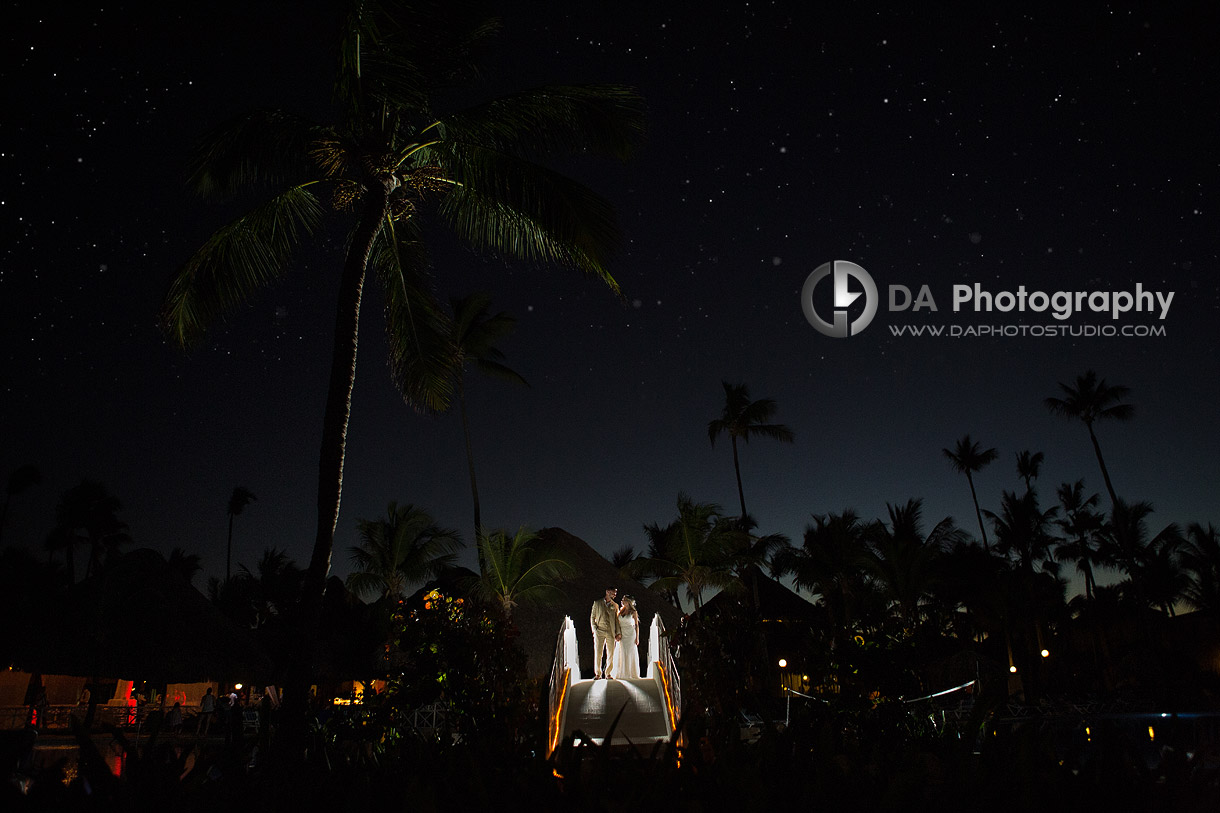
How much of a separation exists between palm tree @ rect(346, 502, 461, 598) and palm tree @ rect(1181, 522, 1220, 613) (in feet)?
121

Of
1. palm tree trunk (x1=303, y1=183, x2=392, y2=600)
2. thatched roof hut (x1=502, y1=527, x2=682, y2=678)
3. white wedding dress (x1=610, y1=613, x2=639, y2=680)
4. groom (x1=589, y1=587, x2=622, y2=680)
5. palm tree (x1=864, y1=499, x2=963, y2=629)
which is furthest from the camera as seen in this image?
palm tree (x1=864, y1=499, x2=963, y2=629)

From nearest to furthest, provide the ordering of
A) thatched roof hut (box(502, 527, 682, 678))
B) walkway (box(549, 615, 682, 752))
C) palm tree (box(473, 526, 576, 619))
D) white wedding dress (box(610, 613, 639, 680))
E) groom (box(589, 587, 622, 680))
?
walkway (box(549, 615, 682, 752))
white wedding dress (box(610, 613, 639, 680))
groom (box(589, 587, 622, 680))
palm tree (box(473, 526, 576, 619))
thatched roof hut (box(502, 527, 682, 678))

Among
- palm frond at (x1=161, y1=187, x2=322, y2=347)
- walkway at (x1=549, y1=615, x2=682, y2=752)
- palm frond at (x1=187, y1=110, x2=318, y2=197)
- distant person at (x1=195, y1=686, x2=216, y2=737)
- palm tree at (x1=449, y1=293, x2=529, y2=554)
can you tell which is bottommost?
distant person at (x1=195, y1=686, x2=216, y2=737)

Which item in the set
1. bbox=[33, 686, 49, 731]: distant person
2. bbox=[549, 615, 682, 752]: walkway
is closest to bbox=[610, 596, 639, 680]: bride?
bbox=[549, 615, 682, 752]: walkway

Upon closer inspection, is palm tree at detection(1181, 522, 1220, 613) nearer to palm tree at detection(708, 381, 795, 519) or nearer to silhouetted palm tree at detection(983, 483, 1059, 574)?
silhouetted palm tree at detection(983, 483, 1059, 574)

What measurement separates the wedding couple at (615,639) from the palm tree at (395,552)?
653 inches

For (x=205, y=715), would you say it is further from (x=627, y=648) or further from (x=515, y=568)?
(x=627, y=648)

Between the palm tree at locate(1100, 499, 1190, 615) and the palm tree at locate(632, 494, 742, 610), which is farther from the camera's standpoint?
the palm tree at locate(1100, 499, 1190, 615)

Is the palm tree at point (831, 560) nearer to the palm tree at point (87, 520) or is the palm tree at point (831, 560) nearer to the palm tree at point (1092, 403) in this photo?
the palm tree at point (1092, 403)

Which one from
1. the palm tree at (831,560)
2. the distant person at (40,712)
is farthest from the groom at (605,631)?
the palm tree at (831,560)

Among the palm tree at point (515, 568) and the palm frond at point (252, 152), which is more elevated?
the palm frond at point (252, 152)

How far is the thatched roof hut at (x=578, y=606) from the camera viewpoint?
948 inches

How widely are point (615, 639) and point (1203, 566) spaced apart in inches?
1543

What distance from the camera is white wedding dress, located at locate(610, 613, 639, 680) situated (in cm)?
1466
